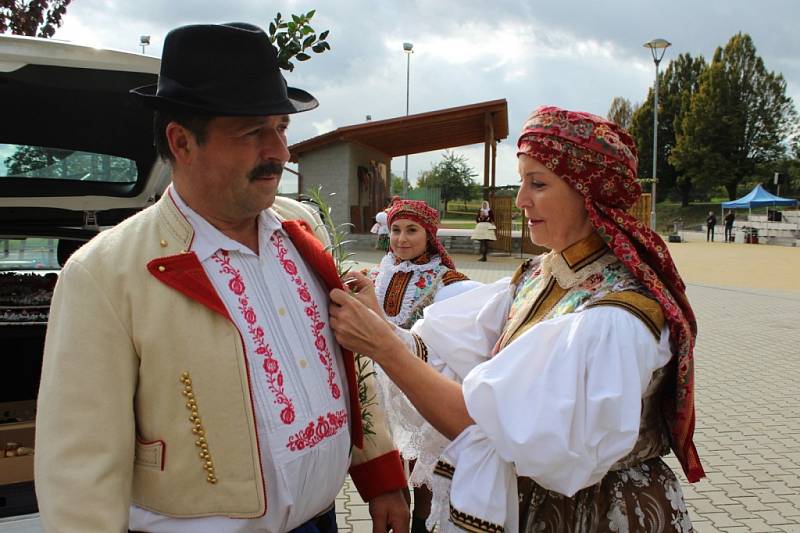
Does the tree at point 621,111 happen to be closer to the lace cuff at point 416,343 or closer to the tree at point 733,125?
the tree at point 733,125

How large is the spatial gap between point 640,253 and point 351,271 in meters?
0.91

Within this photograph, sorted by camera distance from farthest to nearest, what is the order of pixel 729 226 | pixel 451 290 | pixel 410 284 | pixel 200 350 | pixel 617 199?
pixel 729 226
pixel 410 284
pixel 451 290
pixel 617 199
pixel 200 350

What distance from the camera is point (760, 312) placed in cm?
1192

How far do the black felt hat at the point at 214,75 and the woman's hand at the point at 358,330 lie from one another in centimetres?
57

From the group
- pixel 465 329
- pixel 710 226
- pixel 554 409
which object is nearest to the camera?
pixel 554 409

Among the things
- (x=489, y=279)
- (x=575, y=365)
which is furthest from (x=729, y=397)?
(x=489, y=279)

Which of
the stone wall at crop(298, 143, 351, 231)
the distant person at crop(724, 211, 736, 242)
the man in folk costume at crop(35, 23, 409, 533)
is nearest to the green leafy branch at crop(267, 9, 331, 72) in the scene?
the man in folk costume at crop(35, 23, 409, 533)

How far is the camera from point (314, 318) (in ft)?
6.19

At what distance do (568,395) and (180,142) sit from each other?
1.20m

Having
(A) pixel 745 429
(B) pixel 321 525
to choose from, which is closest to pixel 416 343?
(B) pixel 321 525

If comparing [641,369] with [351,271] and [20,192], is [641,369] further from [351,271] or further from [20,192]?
[20,192]

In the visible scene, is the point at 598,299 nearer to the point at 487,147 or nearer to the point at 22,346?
the point at 22,346

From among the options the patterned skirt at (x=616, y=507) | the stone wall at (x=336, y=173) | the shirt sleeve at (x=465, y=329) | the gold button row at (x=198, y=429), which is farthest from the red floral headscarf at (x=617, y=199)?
the stone wall at (x=336, y=173)

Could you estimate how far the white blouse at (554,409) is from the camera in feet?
5.47
